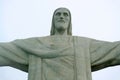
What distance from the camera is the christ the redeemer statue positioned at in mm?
12203

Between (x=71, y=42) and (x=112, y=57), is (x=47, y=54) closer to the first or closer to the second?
(x=71, y=42)

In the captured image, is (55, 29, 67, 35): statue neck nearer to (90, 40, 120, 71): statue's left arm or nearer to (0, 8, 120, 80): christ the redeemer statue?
(0, 8, 120, 80): christ the redeemer statue

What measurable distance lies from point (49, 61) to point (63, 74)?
520 mm

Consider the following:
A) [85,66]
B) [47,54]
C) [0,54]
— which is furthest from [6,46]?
[85,66]

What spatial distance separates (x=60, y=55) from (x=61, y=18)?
122cm

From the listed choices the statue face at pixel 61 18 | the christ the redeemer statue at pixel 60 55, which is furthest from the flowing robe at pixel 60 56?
the statue face at pixel 61 18

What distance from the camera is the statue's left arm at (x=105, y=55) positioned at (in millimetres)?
12508

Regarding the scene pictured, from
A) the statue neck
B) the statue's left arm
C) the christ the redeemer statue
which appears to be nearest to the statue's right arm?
the christ the redeemer statue

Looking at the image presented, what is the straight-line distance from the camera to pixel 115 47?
495 inches

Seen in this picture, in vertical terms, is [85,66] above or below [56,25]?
below

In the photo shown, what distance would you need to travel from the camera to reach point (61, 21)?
42.8 ft

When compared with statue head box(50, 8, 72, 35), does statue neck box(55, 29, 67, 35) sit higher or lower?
lower

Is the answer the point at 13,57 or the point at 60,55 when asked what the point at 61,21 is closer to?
the point at 60,55

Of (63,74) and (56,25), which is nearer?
(63,74)
